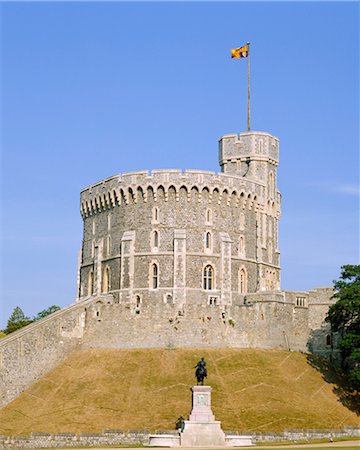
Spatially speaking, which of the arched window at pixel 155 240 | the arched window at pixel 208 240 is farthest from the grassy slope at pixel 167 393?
the arched window at pixel 155 240

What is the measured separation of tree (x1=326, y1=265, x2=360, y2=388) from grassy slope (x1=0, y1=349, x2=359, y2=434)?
3.57 m

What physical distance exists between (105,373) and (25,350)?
23.8 ft

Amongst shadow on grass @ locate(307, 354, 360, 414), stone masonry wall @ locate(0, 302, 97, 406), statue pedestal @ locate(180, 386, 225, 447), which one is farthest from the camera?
shadow on grass @ locate(307, 354, 360, 414)

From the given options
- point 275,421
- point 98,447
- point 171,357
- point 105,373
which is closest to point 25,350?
point 105,373

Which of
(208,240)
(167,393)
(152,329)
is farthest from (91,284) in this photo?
(167,393)

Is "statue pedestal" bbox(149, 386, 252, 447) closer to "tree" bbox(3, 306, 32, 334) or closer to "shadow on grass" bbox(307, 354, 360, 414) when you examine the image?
"shadow on grass" bbox(307, 354, 360, 414)

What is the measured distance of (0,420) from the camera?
221 ft

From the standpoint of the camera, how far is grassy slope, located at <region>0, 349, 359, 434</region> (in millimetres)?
65938

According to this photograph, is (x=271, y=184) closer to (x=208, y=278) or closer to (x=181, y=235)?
(x=181, y=235)

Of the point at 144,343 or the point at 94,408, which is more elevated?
the point at 144,343

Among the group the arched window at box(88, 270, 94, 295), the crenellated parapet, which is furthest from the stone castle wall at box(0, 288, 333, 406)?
the crenellated parapet

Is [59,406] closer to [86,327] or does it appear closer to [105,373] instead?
[105,373]

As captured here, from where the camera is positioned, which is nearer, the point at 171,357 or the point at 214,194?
the point at 171,357

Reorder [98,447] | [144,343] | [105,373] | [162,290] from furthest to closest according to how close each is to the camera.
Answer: [162,290], [144,343], [105,373], [98,447]
